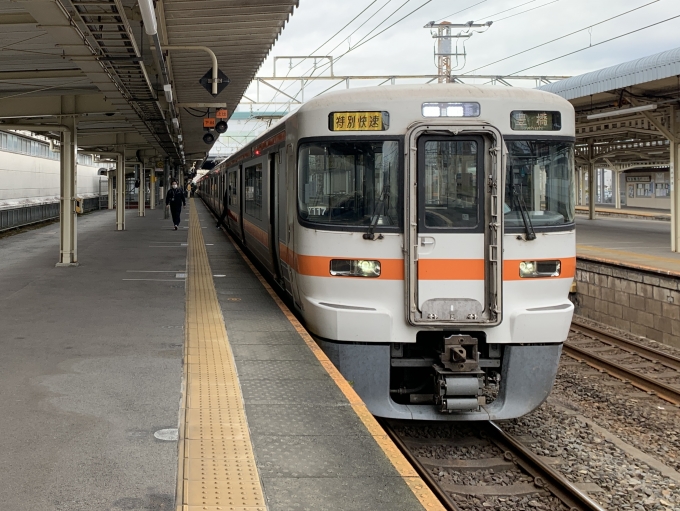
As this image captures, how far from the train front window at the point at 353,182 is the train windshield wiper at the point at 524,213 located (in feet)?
3.16

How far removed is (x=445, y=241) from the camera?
18.9 ft

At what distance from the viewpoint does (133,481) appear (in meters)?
3.57

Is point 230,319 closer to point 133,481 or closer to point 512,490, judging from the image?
point 512,490

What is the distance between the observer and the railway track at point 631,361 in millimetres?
8648

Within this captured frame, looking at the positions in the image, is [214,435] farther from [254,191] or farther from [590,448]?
[254,191]

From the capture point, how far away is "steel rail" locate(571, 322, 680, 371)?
32.5 feet

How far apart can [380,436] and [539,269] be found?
231cm

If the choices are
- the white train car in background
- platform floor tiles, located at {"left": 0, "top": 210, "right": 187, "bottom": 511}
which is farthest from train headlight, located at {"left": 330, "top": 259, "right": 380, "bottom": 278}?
the white train car in background

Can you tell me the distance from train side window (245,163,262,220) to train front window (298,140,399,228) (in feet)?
13.1

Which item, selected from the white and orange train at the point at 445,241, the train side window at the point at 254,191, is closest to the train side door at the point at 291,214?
the white and orange train at the point at 445,241

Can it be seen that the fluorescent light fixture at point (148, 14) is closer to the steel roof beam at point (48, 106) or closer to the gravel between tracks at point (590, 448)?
the gravel between tracks at point (590, 448)

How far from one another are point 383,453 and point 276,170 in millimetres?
4681

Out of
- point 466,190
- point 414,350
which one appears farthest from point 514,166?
point 414,350

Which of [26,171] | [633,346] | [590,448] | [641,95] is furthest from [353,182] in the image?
[26,171]
